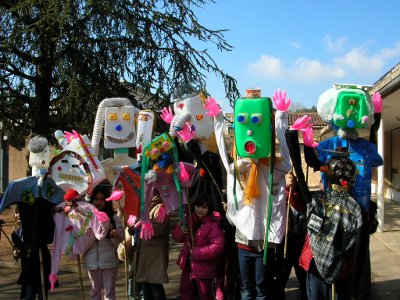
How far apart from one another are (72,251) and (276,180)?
79.9 inches

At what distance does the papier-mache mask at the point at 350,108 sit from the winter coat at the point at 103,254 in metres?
2.28

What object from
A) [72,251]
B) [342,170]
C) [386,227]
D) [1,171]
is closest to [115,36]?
[72,251]

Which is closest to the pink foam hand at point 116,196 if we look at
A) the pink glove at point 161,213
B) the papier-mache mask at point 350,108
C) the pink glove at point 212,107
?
the pink glove at point 161,213

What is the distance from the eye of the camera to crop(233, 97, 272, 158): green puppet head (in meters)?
3.73

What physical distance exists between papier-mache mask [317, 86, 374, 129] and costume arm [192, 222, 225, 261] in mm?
1433

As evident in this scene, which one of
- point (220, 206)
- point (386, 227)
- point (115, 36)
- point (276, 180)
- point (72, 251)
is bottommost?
point (386, 227)

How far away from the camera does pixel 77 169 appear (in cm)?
421

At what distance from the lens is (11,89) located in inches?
309

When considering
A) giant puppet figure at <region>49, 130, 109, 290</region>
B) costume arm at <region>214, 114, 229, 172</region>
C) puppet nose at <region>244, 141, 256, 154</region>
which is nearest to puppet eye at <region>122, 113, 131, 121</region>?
giant puppet figure at <region>49, 130, 109, 290</region>

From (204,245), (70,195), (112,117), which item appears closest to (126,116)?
(112,117)

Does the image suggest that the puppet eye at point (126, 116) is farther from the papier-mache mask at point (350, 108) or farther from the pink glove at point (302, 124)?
the papier-mache mask at point (350, 108)

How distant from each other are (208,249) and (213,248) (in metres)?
0.05

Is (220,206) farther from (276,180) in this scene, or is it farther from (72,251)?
(72,251)

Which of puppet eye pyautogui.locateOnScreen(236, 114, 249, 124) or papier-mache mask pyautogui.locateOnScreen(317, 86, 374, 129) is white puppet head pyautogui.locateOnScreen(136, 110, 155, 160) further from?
papier-mache mask pyautogui.locateOnScreen(317, 86, 374, 129)
